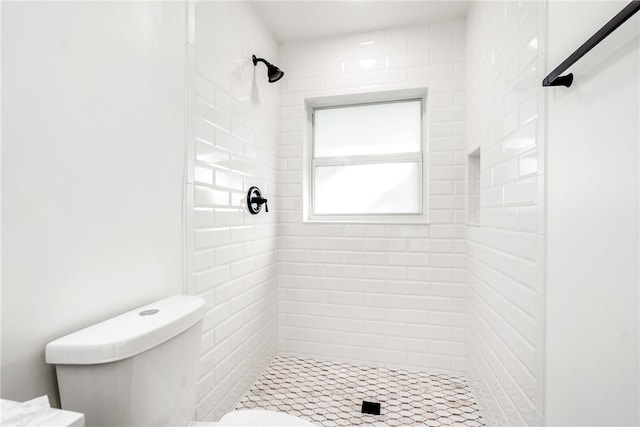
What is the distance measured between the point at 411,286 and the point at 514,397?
2.94 feet

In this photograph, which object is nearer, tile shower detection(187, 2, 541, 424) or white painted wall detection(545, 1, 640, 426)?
white painted wall detection(545, 1, 640, 426)

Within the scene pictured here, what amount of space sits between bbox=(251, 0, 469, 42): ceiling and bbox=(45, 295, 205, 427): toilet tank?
1.81 m

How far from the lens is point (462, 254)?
1968 millimetres

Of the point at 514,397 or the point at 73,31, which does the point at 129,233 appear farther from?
the point at 514,397

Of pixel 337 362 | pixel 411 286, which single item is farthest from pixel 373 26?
pixel 337 362

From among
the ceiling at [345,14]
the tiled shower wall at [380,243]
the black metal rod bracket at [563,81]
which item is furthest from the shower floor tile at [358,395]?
the ceiling at [345,14]

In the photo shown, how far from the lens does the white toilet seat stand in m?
0.97

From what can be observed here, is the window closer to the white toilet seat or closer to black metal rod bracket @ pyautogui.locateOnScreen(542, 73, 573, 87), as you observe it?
black metal rod bracket @ pyautogui.locateOnScreen(542, 73, 573, 87)

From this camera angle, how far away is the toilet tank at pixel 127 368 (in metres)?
0.71

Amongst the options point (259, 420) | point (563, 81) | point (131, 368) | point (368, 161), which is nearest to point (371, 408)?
point (259, 420)

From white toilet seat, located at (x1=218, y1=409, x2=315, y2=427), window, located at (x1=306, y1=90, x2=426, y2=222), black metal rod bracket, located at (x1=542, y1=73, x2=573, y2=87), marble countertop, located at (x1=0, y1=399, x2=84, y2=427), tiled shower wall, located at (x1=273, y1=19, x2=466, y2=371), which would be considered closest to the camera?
marble countertop, located at (x1=0, y1=399, x2=84, y2=427)

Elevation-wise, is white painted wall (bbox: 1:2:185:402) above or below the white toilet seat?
above

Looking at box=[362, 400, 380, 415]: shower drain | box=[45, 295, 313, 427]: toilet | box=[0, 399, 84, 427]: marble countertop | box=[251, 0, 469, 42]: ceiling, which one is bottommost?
box=[362, 400, 380, 415]: shower drain

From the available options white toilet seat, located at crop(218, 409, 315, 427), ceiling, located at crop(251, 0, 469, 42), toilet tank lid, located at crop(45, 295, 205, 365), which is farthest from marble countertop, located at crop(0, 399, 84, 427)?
ceiling, located at crop(251, 0, 469, 42)
